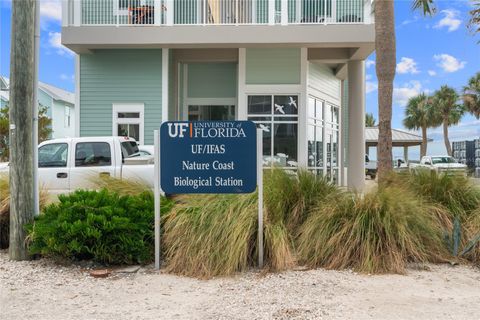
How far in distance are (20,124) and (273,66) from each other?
9.83 metres

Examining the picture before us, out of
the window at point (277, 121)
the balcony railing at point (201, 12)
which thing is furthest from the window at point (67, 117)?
the window at point (277, 121)

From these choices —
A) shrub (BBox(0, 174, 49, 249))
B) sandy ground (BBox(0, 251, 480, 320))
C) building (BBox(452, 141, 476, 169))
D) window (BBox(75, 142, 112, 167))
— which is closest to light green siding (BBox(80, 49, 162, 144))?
window (BBox(75, 142, 112, 167))

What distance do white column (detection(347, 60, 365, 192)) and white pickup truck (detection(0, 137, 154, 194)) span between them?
32.0ft

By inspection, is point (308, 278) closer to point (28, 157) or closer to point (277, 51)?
point (28, 157)

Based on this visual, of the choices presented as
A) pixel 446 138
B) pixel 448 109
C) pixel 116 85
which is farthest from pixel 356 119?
pixel 448 109

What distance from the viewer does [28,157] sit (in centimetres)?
610

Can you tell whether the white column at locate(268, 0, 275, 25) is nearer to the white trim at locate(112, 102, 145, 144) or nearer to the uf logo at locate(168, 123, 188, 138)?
the white trim at locate(112, 102, 145, 144)

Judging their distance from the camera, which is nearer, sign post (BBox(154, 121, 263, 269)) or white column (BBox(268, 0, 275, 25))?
sign post (BBox(154, 121, 263, 269))

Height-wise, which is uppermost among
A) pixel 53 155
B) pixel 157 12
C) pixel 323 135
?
pixel 157 12

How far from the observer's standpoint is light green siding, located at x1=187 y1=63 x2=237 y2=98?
1594cm

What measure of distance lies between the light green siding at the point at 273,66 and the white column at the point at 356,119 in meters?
2.84

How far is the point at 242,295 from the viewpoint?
4.71 meters

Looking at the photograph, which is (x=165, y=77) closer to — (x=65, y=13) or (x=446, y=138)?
(x=65, y=13)

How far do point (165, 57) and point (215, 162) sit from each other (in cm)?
955
